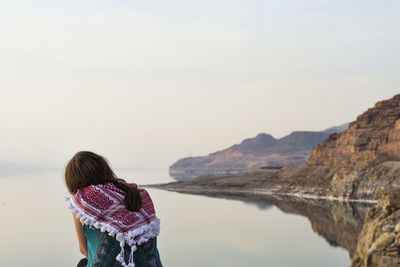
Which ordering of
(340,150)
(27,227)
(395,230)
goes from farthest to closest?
(340,150)
(27,227)
(395,230)

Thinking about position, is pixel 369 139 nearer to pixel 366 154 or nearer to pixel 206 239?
pixel 366 154

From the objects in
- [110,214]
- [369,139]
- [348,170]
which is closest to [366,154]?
[348,170]

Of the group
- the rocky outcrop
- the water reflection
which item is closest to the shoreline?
the water reflection

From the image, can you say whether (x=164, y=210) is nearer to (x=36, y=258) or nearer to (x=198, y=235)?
(x=198, y=235)

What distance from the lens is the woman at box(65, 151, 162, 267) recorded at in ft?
9.51

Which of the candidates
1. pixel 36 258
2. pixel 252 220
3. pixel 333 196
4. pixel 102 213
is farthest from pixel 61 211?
pixel 102 213

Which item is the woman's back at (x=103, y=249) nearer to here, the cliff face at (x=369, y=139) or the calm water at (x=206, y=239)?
the calm water at (x=206, y=239)

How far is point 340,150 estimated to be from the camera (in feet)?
269

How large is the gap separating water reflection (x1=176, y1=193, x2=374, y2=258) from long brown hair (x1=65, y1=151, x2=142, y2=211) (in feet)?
84.0

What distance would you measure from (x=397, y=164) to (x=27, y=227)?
42359 millimetres

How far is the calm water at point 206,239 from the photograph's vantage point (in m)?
25.1

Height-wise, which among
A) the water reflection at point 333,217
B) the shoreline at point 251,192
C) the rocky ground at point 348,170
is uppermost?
the rocky ground at point 348,170

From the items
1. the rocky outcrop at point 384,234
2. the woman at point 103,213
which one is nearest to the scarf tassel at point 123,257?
the woman at point 103,213

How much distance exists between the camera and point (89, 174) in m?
2.93
